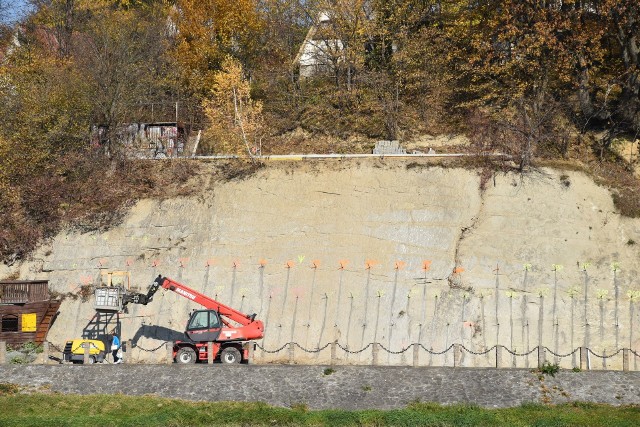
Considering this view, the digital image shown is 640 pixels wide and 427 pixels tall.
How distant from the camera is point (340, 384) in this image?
31.7 m

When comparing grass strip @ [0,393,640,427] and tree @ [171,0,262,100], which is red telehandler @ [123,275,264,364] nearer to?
grass strip @ [0,393,640,427]

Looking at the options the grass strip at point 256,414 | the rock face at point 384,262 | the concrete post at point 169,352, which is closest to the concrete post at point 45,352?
the rock face at point 384,262

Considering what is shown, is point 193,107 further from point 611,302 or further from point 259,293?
point 611,302

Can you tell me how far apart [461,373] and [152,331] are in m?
14.2

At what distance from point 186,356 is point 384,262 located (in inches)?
401

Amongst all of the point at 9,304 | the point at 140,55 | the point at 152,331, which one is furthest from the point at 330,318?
the point at 140,55

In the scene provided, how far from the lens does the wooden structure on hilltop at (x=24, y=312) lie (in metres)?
39.5

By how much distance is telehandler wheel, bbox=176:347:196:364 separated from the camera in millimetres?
34844

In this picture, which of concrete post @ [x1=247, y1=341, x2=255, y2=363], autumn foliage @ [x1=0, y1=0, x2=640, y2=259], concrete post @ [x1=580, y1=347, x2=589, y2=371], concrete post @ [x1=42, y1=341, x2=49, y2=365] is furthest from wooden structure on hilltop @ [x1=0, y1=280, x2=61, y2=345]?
concrete post @ [x1=580, y1=347, x2=589, y2=371]

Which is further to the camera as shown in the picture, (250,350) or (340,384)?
(250,350)

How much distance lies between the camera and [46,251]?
43625 millimetres

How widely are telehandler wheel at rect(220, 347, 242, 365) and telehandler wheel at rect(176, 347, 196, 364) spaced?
104 cm

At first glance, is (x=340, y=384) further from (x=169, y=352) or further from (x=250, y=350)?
(x=169, y=352)

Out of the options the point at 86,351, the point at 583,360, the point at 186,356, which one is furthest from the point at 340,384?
the point at 583,360
